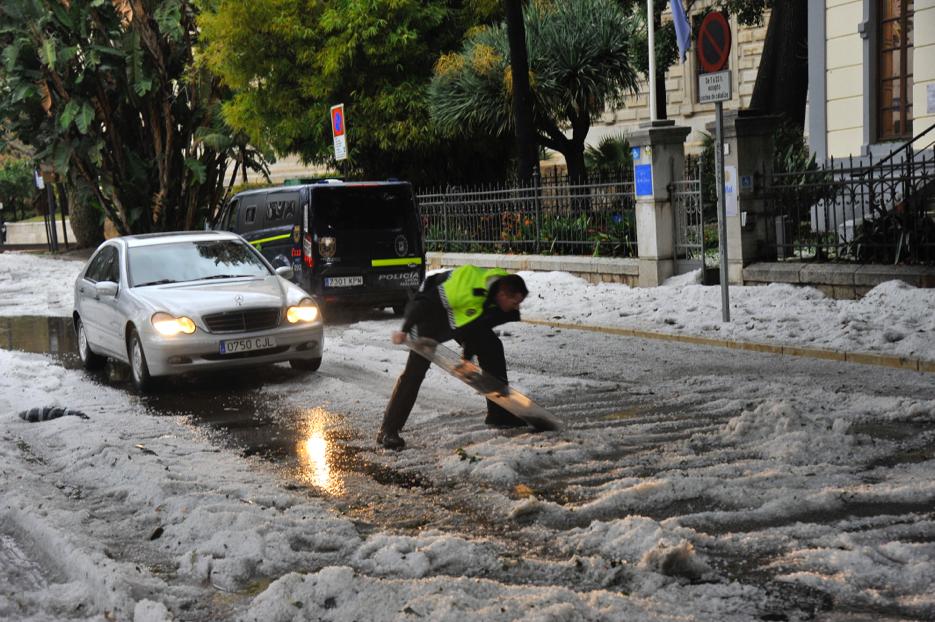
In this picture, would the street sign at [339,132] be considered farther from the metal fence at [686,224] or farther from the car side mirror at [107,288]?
the car side mirror at [107,288]

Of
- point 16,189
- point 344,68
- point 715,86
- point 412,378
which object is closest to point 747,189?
point 715,86

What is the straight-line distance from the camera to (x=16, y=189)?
197 feet

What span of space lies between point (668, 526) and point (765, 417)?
95.4 inches

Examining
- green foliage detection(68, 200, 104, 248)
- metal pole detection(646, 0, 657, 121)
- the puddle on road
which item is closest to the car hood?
the puddle on road

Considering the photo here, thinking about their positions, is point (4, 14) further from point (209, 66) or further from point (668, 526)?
point (668, 526)

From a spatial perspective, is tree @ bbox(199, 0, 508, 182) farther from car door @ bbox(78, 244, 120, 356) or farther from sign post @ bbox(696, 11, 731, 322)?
sign post @ bbox(696, 11, 731, 322)

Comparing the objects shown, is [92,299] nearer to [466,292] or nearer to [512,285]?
[466,292]

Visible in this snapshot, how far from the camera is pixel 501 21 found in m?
28.5

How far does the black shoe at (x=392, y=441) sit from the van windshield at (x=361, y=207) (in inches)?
335

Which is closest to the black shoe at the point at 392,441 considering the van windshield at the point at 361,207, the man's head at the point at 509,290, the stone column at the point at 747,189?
the man's head at the point at 509,290

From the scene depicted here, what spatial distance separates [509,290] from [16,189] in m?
57.6

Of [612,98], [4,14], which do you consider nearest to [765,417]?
[612,98]

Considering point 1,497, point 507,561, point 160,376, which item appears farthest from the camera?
point 160,376

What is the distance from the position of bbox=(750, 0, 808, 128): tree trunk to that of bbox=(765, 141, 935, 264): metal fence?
642 centimetres
